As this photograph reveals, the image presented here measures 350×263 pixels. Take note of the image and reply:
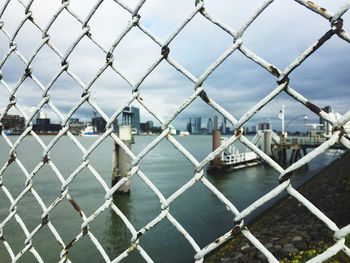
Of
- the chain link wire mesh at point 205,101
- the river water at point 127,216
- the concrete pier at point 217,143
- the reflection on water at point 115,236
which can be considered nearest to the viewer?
the chain link wire mesh at point 205,101

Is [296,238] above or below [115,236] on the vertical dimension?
below

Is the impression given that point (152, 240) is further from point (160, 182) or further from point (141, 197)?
point (160, 182)

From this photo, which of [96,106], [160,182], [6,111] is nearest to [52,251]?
[6,111]

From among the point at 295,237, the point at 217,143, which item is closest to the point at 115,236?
the point at 295,237

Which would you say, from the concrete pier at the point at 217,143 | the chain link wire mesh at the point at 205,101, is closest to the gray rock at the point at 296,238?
the chain link wire mesh at the point at 205,101

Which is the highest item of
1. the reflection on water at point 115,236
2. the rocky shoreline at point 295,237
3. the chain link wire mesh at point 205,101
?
the chain link wire mesh at point 205,101

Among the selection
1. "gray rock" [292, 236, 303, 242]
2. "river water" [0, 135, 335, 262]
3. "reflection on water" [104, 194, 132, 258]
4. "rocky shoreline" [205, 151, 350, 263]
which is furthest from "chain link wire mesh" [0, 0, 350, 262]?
"reflection on water" [104, 194, 132, 258]

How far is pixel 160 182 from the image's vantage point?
3322 centimetres

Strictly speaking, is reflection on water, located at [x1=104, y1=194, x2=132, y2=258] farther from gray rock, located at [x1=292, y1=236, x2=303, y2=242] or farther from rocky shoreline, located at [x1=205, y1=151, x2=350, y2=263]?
gray rock, located at [x1=292, y1=236, x2=303, y2=242]

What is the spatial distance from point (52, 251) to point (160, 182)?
20889 mm

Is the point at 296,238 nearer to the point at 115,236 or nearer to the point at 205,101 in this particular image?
the point at 115,236

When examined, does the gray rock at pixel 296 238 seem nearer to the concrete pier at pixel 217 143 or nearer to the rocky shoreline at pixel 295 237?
the rocky shoreline at pixel 295 237

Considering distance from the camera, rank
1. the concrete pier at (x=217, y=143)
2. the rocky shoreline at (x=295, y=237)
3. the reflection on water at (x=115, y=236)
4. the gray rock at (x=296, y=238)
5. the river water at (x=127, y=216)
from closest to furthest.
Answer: the rocky shoreline at (x=295, y=237) → the gray rock at (x=296, y=238) → the river water at (x=127, y=216) → the reflection on water at (x=115, y=236) → the concrete pier at (x=217, y=143)

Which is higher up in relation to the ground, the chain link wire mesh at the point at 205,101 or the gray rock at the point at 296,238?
the chain link wire mesh at the point at 205,101
